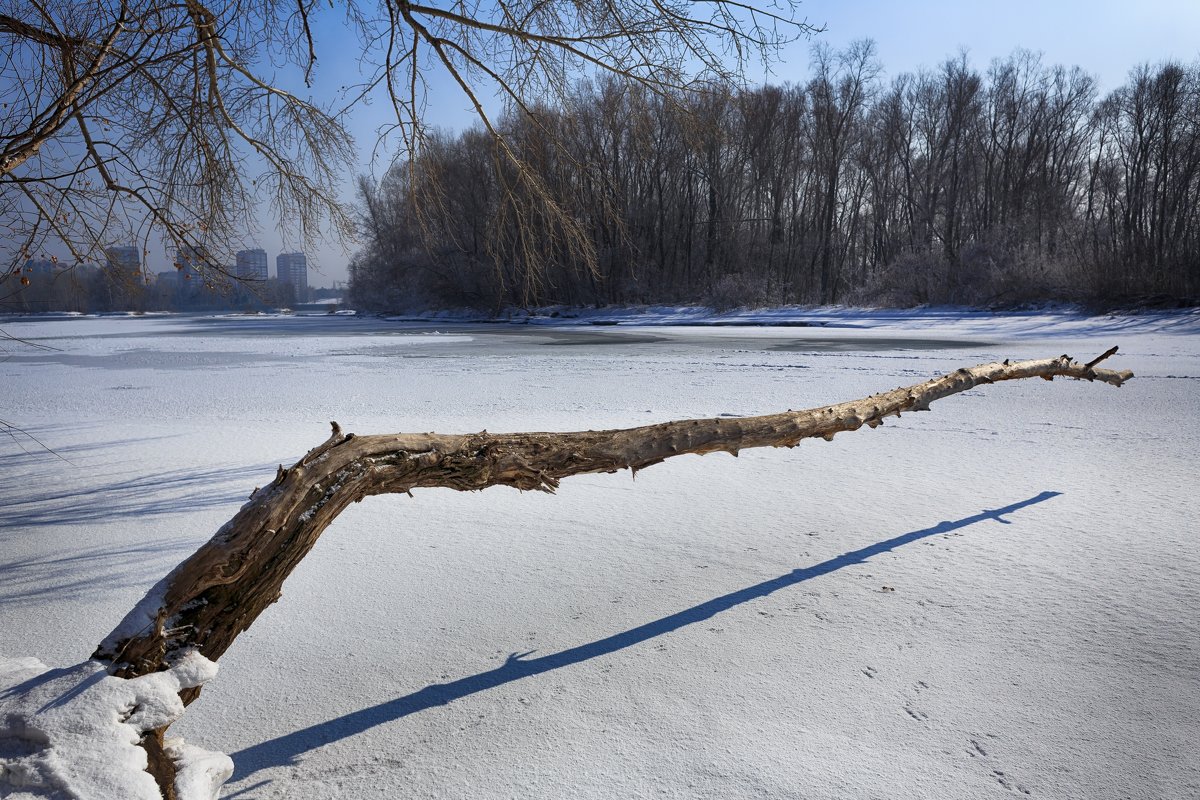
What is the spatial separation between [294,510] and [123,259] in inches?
118

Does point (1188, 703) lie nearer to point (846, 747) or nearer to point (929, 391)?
point (846, 747)

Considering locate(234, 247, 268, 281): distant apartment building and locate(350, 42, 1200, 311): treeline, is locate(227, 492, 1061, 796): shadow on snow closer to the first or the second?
locate(234, 247, 268, 281): distant apartment building

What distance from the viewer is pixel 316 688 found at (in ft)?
7.00

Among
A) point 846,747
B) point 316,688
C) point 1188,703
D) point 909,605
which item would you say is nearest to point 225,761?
point 316,688

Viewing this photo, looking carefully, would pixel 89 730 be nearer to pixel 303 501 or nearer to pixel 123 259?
pixel 303 501

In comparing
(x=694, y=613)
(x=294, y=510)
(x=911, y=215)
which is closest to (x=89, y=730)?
(x=294, y=510)

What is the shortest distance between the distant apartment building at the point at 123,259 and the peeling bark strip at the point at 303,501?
2.74 metres

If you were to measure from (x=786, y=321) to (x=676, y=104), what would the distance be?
19419 mm

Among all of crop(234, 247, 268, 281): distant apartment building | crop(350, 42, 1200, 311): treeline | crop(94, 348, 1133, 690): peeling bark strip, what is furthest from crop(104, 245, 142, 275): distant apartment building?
crop(350, 42, 1200, 311): treeline

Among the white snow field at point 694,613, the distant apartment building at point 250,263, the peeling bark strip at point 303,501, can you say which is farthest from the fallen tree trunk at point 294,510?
the distant apartment building at point 250,263

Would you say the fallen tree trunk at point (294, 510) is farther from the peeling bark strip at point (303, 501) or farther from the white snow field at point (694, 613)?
the white snow field at point (694, 613)

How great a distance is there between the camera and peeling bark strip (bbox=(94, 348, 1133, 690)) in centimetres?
148

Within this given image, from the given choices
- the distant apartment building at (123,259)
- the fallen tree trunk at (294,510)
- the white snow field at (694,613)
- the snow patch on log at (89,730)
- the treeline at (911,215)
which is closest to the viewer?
the snow patch on log at (89,730)

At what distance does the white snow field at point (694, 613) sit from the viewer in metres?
1.81
